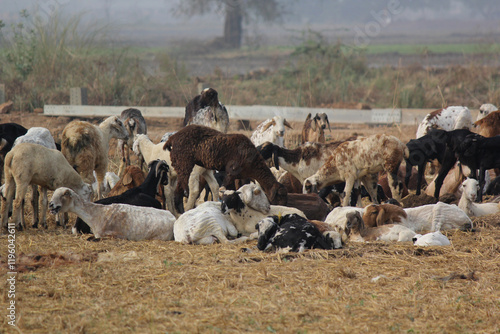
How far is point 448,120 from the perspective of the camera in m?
14.3

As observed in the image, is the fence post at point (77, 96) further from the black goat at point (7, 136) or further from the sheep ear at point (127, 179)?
the sheep ear at point (127, 179)

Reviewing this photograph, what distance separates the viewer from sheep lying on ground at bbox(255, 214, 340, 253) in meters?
7.62

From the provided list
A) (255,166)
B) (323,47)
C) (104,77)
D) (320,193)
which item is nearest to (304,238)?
(255,166)

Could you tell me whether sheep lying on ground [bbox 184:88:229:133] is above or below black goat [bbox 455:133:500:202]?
above

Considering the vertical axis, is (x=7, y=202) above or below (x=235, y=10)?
below

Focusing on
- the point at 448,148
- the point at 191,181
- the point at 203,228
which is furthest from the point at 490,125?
the point at 203,228

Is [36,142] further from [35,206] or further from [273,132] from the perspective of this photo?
[273,132]

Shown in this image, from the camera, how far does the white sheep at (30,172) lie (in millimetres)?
8734

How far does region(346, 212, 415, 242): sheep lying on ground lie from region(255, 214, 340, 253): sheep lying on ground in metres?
0.83

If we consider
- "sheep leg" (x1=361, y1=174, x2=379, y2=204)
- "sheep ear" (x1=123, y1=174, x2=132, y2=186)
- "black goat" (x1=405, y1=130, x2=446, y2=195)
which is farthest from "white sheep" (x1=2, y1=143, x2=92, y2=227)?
"black goat" (x1=405, y1=130, x2=446, y2=195)

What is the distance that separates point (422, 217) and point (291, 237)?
7.65 ft

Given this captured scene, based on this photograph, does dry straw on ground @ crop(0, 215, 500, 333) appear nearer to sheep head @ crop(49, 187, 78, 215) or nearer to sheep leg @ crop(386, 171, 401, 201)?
sheep head @ crop(49, 187, 78, 215)

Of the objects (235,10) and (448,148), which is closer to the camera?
(448,148)

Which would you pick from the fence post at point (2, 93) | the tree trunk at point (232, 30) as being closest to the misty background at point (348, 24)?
the tree trunk at point (232, 30)
